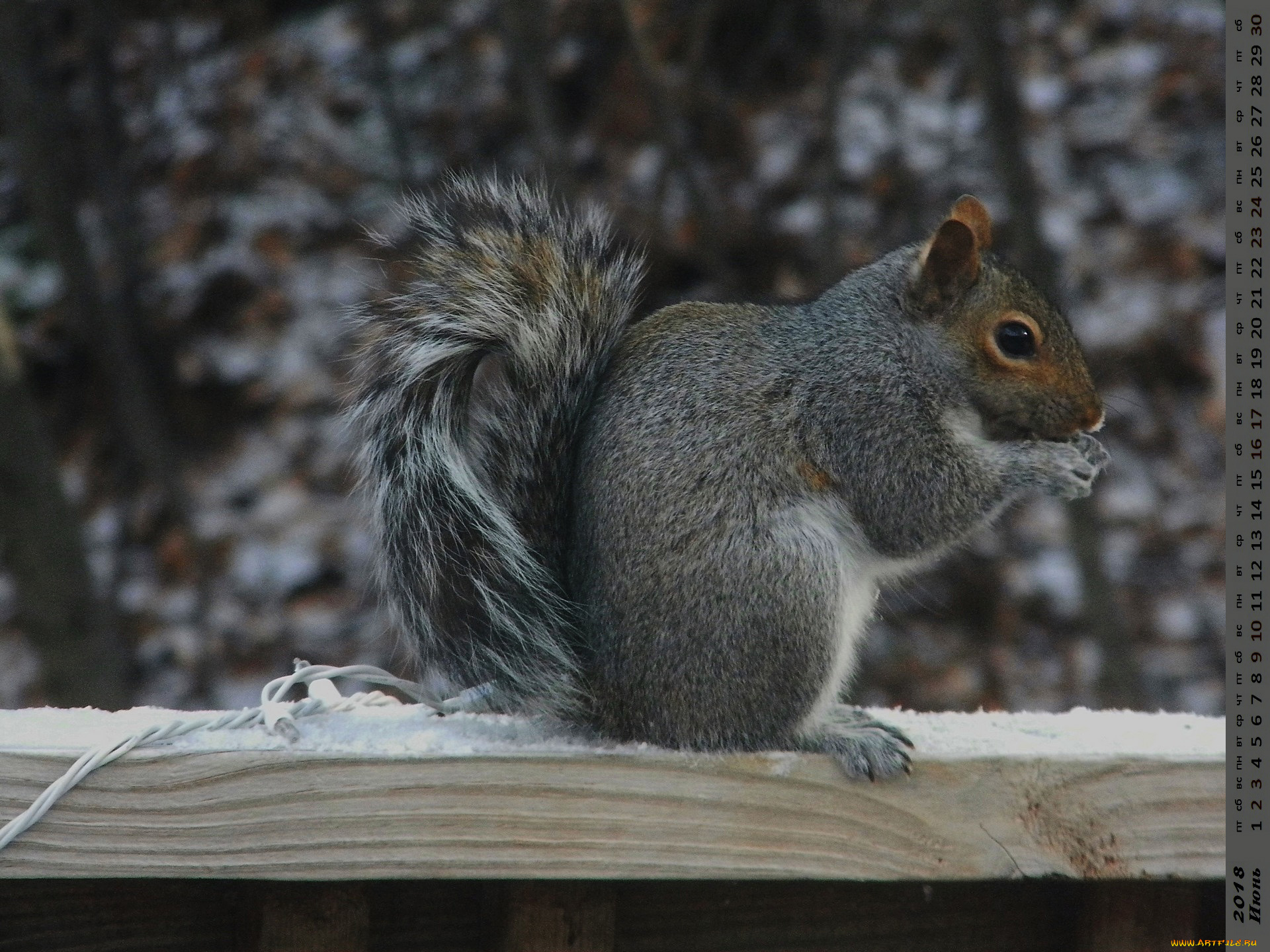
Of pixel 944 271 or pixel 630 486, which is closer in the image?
pixel 630 486

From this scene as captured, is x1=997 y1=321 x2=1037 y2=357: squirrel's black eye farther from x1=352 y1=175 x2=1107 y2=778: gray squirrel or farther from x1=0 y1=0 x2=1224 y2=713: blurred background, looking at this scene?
x1=0 y1=0 x2=1224 y2=713: blurred background

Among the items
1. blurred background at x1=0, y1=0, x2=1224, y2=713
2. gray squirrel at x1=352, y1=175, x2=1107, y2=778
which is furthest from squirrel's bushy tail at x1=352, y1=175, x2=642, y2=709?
blurred background at x1=0, y1=0, x2=1224, y2=713

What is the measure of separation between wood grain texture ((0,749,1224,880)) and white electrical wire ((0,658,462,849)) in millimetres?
16

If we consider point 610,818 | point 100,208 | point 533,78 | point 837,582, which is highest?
point 533,78

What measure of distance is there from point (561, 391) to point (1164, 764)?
2.12ft

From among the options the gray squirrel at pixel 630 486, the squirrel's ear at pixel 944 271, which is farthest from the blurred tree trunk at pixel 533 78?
the gray squirrel at pixel 630 486

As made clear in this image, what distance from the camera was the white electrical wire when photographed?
1.12m

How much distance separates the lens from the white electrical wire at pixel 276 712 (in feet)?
3.68

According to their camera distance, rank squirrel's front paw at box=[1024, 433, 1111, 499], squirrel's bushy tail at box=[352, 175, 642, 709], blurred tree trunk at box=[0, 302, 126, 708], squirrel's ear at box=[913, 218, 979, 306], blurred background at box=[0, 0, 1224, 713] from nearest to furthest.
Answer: squirrel's bushy tail at box=[352, 175, 642, 709] → squirrel's front paw at box=[1024, 433, 1111, 499] → squirrel's ear at box=[913, 218, 979, 306] → blurred tree trunk at box=[0, 302, 126, 708] → blurred background at box=[0, 0, 1224, 713]

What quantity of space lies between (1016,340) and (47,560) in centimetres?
180

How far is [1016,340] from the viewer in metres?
1.59

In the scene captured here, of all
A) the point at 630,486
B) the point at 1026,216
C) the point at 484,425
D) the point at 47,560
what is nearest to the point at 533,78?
the point at 1026,216

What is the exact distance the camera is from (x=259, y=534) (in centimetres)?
398

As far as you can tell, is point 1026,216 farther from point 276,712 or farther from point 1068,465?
point 276,712
